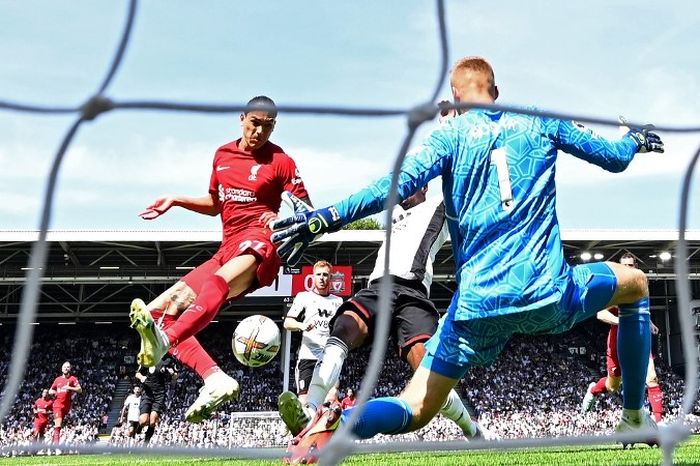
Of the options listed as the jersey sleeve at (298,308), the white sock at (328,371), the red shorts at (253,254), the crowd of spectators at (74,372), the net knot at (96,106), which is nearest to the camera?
the net knot at (96,106)

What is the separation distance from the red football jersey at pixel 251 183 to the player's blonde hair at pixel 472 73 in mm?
1641

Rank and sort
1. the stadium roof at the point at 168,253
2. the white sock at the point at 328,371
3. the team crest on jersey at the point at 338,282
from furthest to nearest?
1. the stadium roof at the point at 168,253
2. the team crest on jersey at the point at 338,282
3. the white sock at the point at 328,371

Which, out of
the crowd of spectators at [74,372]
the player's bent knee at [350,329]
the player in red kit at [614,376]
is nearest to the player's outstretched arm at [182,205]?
the player's bent knee at [350,329]

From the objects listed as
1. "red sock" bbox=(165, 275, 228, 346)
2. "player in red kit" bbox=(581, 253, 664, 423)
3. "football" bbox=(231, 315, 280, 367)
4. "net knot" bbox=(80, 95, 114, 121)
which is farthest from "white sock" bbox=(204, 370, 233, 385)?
"player in red kit" bbox=(581, 253, 664, 423)

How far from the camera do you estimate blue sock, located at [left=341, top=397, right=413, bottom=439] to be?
2.92 m

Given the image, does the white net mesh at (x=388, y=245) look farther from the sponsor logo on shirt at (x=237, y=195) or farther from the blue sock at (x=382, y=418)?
the sponsor logo on shirt at (x=237, y=195)

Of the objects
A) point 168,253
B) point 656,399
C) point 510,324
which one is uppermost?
point 510,324

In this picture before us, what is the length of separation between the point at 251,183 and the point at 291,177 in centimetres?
24

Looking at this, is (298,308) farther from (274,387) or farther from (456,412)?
(274,387)

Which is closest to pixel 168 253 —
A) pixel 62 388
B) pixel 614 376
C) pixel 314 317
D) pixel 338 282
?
pixel 338 282

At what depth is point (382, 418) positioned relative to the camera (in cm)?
291

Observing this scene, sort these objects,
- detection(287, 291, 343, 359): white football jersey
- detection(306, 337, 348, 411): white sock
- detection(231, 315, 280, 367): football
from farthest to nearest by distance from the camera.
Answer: detection(287, 291, 343, 359): white football jersey, detection(231, 315, 280, 367): football, detection(306, 337, 348, 411): white sock

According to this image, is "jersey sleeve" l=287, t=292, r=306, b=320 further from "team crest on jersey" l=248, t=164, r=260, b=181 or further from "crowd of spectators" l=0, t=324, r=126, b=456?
"crowd of spectators" l=0, t=324, r=126, b=456

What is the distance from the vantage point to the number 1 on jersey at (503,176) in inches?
109
